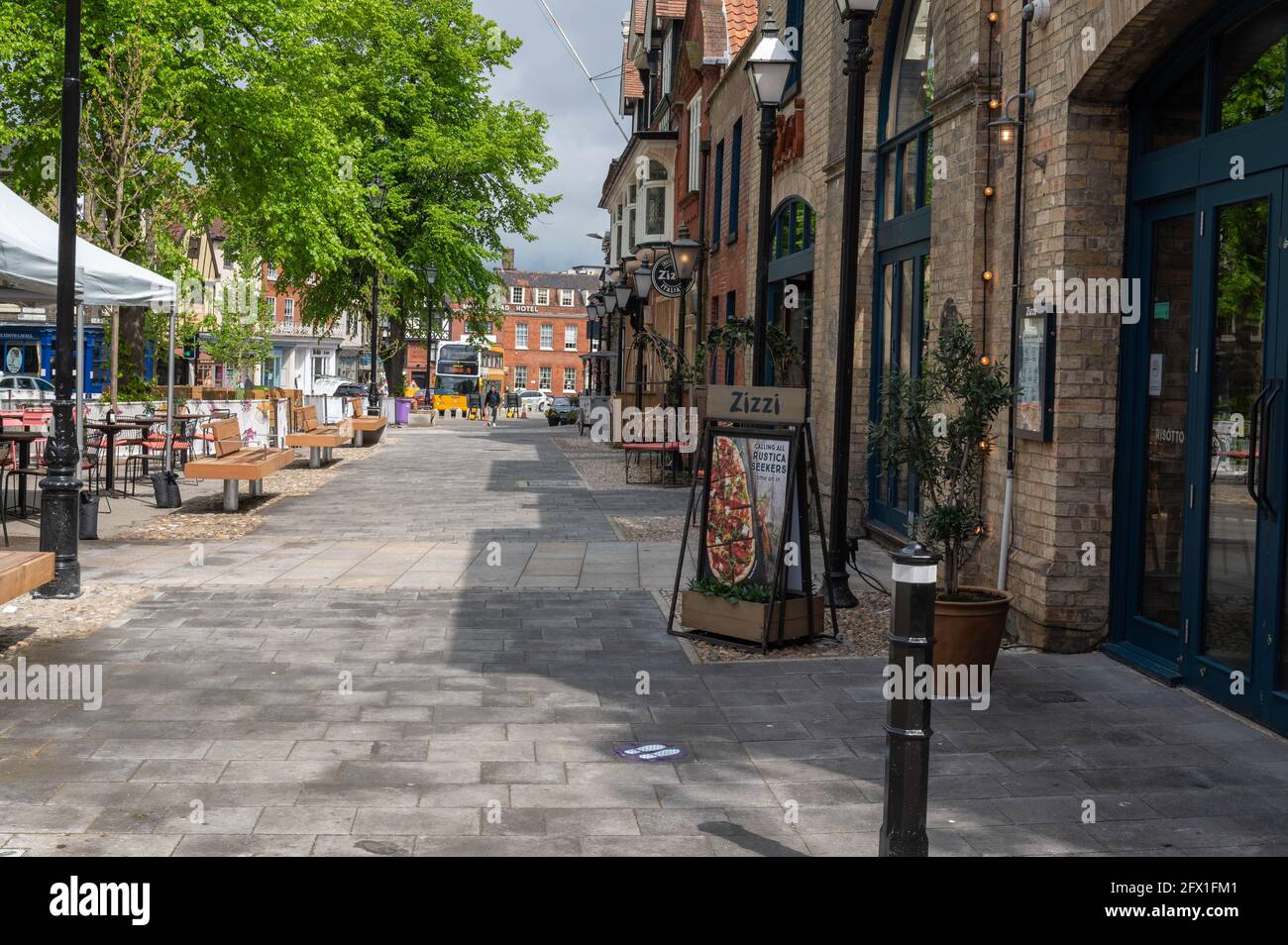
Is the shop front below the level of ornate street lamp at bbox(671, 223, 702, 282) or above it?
below

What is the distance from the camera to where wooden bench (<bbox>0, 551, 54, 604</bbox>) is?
7.31m

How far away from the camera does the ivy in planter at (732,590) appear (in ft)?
27.1

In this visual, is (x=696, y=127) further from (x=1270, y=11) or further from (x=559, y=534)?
(x=1270, y=11)

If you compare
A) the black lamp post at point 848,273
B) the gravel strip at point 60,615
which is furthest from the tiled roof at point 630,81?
the gravel strip at point 60,615

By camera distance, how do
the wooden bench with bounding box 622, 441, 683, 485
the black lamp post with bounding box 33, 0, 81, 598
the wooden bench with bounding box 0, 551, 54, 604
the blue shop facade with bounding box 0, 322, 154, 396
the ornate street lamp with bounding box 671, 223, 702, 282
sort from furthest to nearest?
the blue shop facade with bounding box 0, 322, 154, 396 < the wooden bench with bounding box 622, 441, 683, 485 < the ornate street lamp with bounding box 671, 223, 702, 282 < the black lamp post with bounding box 33, 0, 81, 598 < the wooden bench with bounding box 0, 551, 54, 604

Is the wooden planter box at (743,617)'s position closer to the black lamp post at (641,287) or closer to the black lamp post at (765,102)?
the black lamp post at (765,102)

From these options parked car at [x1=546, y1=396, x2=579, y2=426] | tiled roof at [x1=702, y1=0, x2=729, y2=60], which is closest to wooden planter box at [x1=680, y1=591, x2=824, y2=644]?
tiled roof at [x1=702, y1=0, x2=729, y2=60]

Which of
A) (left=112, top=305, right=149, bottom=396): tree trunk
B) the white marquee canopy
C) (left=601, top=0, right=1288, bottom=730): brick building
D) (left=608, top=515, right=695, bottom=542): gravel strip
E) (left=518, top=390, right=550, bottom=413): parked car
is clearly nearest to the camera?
(left=601, top=0, right=1288, bottom=730): brick building

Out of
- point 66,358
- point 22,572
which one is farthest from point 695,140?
point 22,572

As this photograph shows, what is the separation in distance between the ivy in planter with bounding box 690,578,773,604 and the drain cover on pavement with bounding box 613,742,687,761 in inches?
90.3

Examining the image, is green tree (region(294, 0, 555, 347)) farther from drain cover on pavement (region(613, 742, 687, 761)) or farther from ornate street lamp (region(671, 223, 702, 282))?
drain cover on pavement (region(613, 742, 687, 761))

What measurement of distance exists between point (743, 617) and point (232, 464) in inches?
335

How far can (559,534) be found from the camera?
13.8 metres
